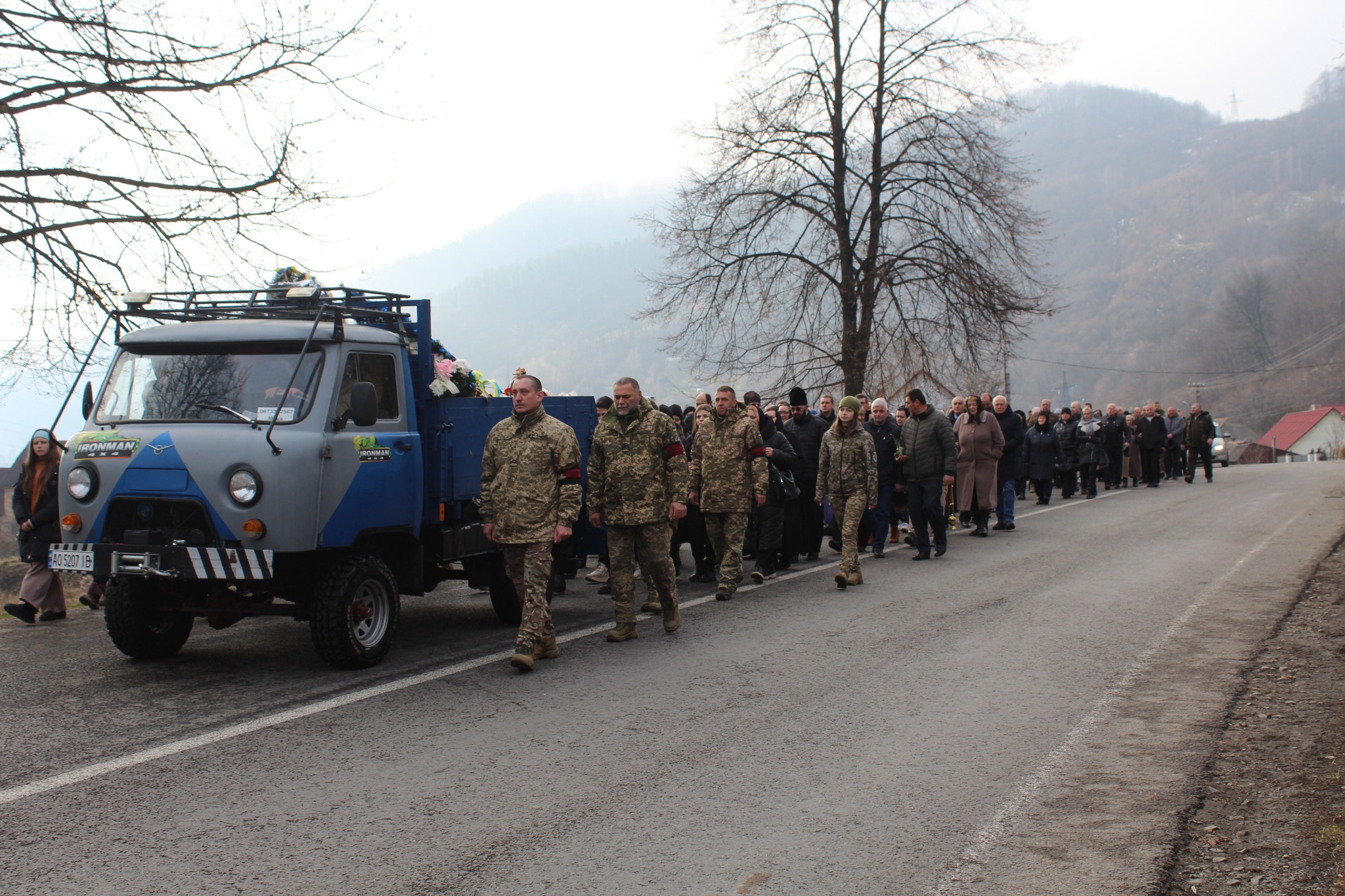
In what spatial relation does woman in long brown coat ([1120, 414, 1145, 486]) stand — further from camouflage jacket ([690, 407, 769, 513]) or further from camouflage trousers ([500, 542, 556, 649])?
camouflage trousers ([500, 542, 556, 649])

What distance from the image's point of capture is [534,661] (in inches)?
293

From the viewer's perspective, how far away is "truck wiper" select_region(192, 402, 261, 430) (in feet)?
22.4

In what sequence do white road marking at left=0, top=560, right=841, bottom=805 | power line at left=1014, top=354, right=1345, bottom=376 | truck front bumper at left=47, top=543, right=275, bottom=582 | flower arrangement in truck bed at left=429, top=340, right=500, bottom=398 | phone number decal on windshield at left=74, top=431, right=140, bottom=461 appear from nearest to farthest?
white road marking at left=0, top=560, right=841, bottom=805, truck front bumper at left=47, top=543, right=275, bottom=582, phone number decal on windshield at left=74, top=431, right=140, bottom=461, flower arrangement in truck bed at left=429, top=340, right=500, bottom=398, power line at left=1014, top=354, right=1345, bottom=376

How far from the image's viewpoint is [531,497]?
7309 mm

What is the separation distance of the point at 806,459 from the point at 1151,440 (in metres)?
16.9

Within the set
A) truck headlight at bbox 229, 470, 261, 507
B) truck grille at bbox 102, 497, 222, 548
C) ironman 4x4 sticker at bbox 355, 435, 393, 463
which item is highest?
ironman 4x4 sticker at bbox 355, 435, 393, 463

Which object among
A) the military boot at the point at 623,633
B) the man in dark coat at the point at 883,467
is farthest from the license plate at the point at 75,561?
the man in dark coat at the point at 883,467

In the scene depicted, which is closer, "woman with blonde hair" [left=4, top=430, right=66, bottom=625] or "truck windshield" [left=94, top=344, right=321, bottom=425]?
"truck windshield" [left=94, top=344, right=321, bottom=425]

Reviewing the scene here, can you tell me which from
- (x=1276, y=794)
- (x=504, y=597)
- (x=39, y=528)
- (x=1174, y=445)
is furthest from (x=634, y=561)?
(x=1174, y=445)

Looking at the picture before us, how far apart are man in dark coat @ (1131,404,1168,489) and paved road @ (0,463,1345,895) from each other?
18399mm

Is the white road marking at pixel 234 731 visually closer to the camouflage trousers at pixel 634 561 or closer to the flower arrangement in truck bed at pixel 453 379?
the camouflage trousers at pixel 634 561

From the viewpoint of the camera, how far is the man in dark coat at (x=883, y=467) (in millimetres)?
13977

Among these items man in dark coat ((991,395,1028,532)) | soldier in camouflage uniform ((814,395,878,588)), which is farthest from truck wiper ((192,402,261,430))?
man in dark coat ((991,395,1028,532))

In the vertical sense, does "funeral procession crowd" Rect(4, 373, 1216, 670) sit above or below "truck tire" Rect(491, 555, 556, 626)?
above
